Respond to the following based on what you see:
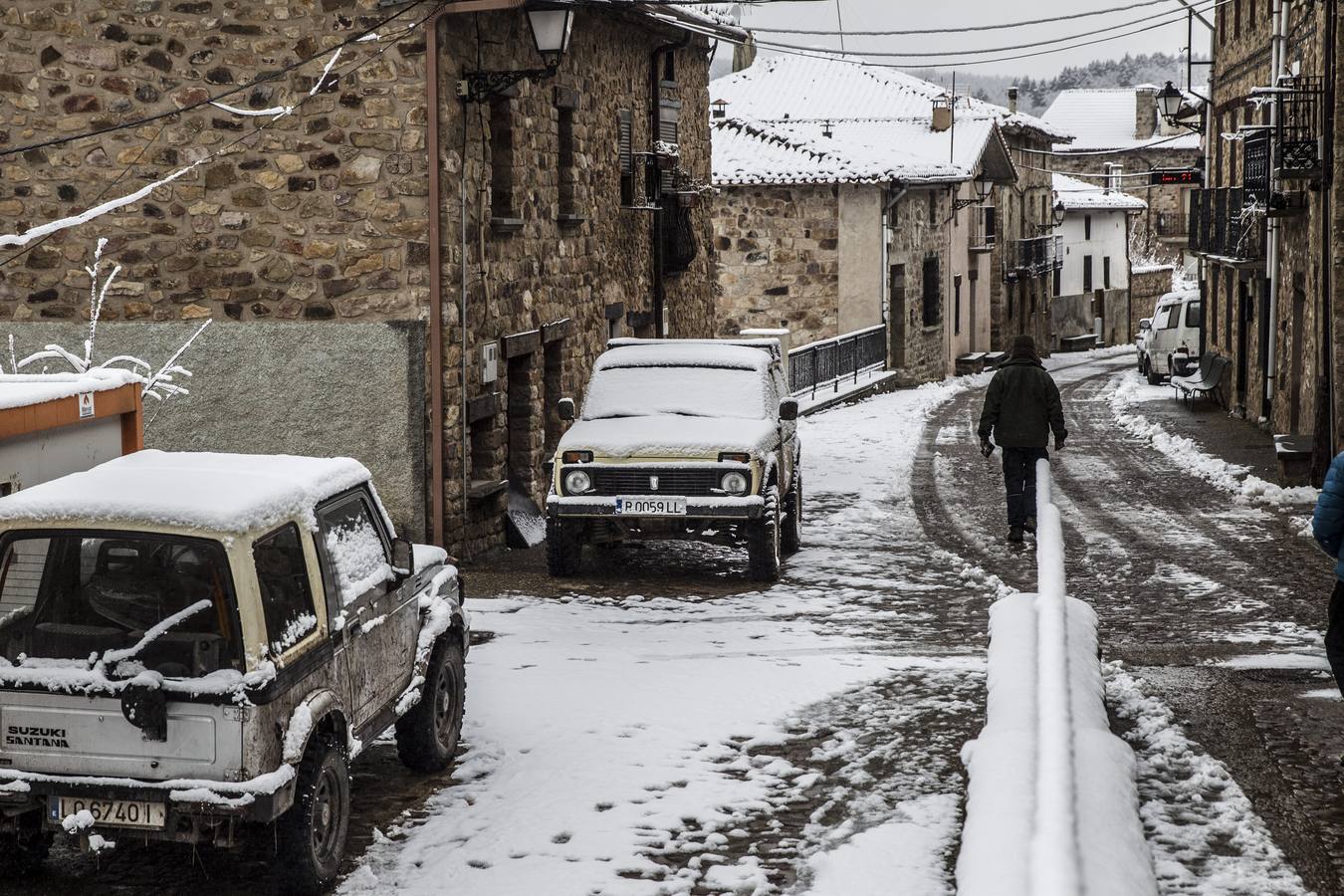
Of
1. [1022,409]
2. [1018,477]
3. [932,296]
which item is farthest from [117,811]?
[932,296]

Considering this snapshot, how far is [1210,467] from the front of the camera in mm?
20969

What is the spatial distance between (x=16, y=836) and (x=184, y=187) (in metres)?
8.73

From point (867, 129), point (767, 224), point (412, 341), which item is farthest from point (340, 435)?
point (867, 129)

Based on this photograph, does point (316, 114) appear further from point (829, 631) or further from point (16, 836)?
point (16, 836)

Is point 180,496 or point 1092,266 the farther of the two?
point 1092,266

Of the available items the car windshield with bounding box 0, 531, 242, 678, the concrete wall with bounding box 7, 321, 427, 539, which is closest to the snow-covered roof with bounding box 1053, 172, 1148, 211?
the concrete wall with bounding box 7, 321, 427, 539

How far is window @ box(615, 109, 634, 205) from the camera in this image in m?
19.6

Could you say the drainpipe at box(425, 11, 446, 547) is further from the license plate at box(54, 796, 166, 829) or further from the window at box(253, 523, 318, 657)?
the license plate at box(54, 796, 166, 829)

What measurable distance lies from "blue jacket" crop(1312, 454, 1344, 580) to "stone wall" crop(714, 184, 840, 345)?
2649cm

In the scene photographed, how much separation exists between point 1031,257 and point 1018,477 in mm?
39674

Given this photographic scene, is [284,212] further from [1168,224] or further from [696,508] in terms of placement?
[1168,224]

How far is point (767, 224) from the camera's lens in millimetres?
34188

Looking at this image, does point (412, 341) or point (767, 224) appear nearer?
point (412, 341)

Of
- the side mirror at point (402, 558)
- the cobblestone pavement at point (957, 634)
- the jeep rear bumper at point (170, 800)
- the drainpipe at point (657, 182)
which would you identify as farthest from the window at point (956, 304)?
the jeep rear bumper at point (170, 800)
